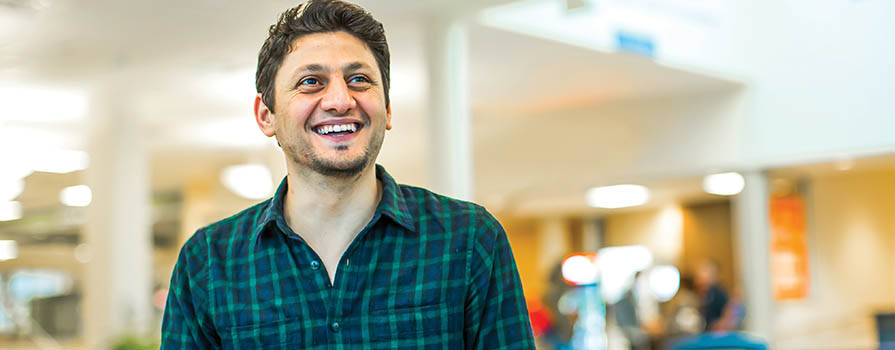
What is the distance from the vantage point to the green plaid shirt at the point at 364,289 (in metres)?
1.71

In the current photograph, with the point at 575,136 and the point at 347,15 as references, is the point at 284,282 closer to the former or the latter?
the point at 347,15

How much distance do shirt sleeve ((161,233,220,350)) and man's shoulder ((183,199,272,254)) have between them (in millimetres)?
12

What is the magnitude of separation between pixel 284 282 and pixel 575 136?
12280mm

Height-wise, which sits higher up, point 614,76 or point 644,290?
point 614,76

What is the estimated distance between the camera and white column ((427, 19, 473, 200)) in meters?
8.88

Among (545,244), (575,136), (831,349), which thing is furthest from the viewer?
(545,244)

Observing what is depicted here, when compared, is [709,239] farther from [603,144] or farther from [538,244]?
[603,144]

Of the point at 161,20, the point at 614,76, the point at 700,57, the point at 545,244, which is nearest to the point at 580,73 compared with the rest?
the point at 614,76

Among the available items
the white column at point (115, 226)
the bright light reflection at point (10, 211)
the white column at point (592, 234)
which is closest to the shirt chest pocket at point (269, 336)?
the white column at point (115, 226)

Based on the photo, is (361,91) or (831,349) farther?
(831,349)

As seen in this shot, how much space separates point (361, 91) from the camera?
1730mm

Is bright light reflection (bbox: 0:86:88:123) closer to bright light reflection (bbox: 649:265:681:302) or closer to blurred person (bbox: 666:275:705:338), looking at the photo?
blurred person (bbox: 666:275:705:338)

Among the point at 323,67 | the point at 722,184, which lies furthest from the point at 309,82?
the point at 722,184

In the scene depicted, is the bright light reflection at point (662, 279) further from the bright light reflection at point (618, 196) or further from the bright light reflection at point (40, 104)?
the bright light reflection at point (40, 104)
